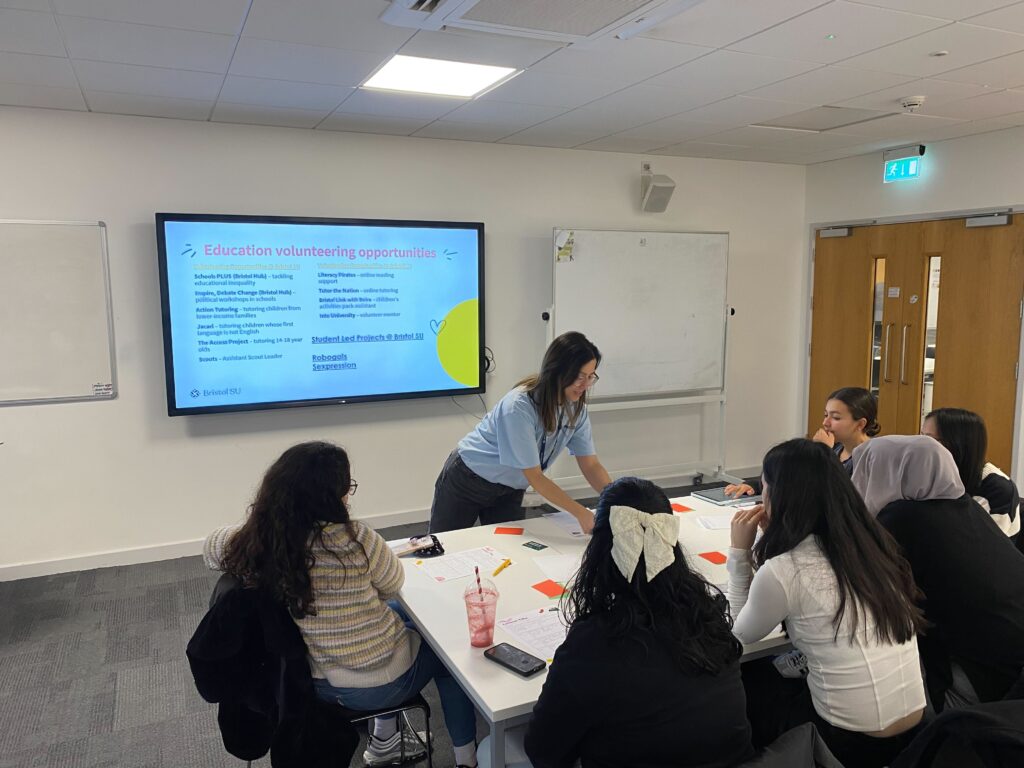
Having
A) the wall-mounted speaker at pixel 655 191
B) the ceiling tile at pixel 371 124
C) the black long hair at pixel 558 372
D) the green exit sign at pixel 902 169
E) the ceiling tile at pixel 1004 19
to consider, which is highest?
the ceiling tile at pixel 371 124

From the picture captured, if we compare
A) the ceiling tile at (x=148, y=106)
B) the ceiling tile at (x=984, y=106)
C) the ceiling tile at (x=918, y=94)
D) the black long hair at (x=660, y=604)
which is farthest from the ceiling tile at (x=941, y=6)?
the ceiling tile at (x=148, y=106)

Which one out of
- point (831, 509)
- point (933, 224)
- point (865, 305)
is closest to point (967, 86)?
point (933, 224)

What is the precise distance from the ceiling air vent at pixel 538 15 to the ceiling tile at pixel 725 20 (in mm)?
100

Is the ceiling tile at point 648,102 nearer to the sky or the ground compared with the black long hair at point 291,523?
nearer to the sky

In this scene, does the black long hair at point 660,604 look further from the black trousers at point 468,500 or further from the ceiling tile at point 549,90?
the ceiling tile at point 549,90

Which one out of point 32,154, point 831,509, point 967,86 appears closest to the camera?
point 831,509

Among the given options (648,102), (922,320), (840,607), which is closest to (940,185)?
(922,320)

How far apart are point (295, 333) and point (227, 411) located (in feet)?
1.88

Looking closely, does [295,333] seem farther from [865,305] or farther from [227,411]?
[865,305]

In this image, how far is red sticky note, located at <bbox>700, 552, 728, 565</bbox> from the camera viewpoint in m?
2.35

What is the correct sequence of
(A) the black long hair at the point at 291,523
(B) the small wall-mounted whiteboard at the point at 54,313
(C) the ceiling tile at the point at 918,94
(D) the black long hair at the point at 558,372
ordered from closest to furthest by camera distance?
(A) the black long hair at the point at 291,523, (D) the black long hair at the point at 558,372, (C) the ceiling tile at the point at 918,94, (B) the small wall-mounted whiteboard at the point at 54,313

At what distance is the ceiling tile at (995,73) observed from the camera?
3.01 metres

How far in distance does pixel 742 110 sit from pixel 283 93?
7.62ft

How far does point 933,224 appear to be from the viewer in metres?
4.88
